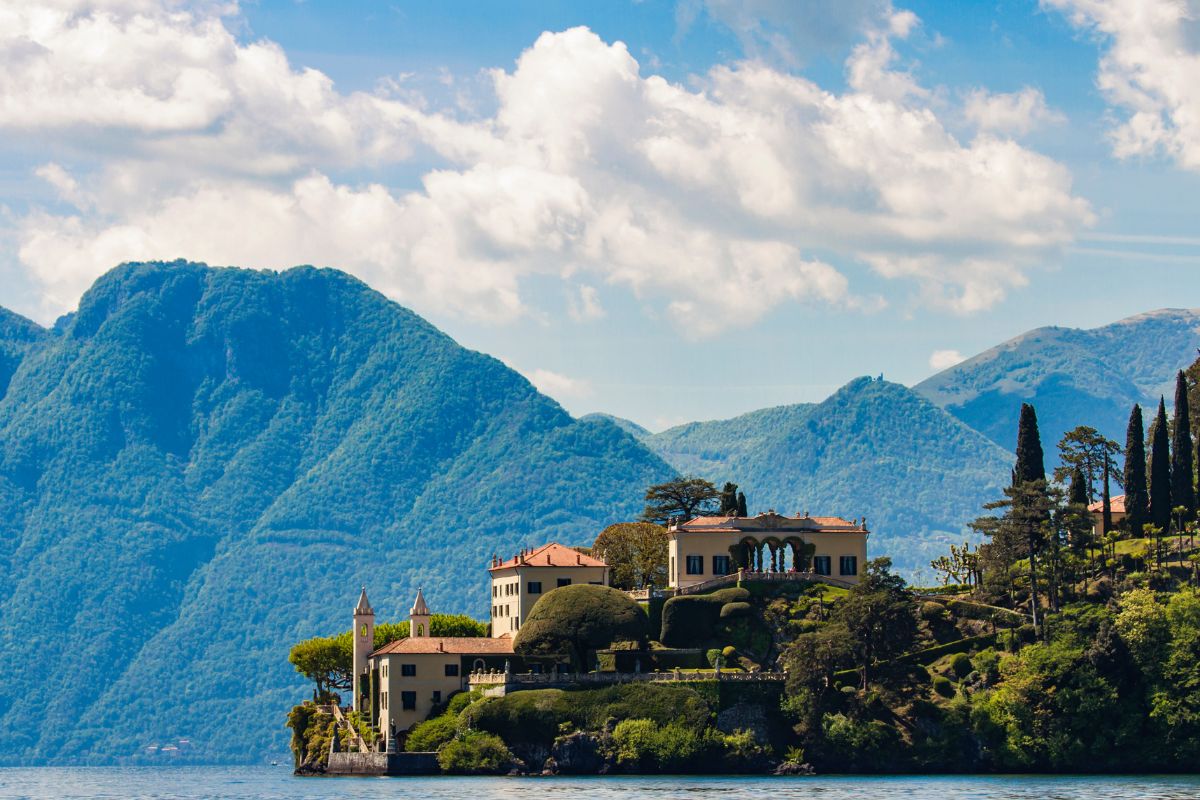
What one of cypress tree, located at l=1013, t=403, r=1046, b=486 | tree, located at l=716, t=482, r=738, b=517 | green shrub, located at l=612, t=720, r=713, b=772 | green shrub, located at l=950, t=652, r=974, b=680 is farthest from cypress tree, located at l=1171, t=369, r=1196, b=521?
green shrub, located at l=612, t=720, r=713, b=772

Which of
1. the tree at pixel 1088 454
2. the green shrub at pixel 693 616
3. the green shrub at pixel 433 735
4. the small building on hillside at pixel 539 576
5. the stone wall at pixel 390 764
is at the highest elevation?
the tree at pixel 1088 454

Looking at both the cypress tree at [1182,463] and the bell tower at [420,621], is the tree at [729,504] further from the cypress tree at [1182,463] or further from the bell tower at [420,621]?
the cypress tree at [1182,463]

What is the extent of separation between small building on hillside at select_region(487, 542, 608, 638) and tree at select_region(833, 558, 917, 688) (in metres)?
22.1

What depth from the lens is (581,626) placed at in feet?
467

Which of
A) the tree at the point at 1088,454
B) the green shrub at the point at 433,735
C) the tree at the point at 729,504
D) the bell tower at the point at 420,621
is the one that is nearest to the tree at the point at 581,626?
the green shrub at the point at 433,735

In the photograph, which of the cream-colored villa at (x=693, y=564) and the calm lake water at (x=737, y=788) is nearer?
the calm lake water at (x=737, y=788)

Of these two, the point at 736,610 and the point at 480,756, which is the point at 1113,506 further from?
the point at 480,756

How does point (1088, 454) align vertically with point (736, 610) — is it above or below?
above

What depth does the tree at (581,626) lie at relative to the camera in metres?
142

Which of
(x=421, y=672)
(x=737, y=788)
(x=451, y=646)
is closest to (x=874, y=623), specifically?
(x=737, y=788)

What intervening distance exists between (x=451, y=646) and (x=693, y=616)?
1741cm

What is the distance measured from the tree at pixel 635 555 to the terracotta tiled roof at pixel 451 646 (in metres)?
17.8

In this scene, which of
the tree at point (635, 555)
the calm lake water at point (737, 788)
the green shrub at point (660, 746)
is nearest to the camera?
the calm lake water at point (737, 788)

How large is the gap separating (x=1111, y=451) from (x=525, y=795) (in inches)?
2617
